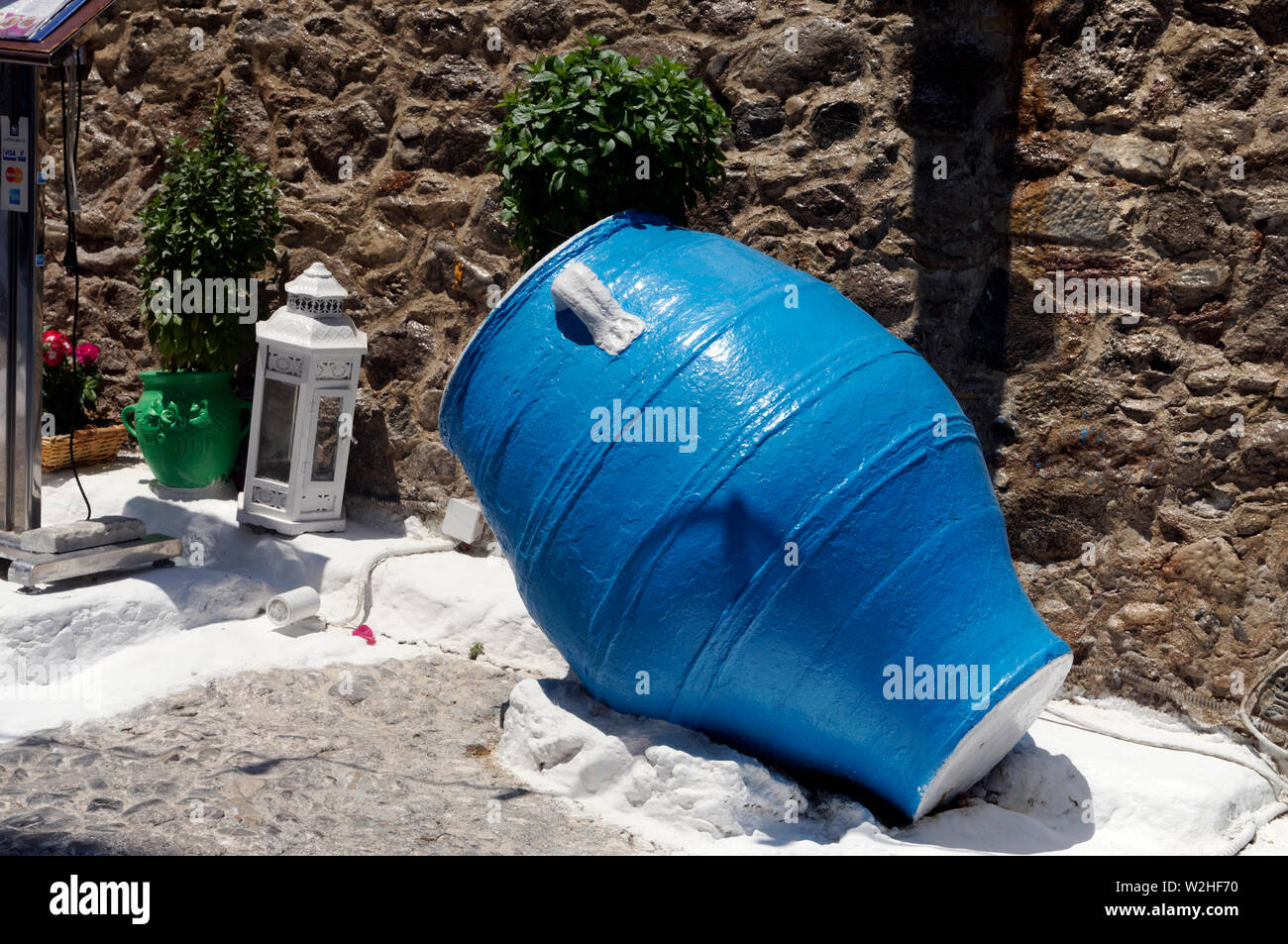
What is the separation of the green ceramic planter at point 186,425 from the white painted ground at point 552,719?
13cm

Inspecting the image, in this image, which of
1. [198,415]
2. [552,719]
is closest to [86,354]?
[198,415]

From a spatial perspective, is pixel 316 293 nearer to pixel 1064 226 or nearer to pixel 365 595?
pixel 365 595

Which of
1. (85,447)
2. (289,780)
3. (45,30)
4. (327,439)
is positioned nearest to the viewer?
(289,780)

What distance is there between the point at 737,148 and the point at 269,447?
191 cm

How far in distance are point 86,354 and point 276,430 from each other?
4.28ft

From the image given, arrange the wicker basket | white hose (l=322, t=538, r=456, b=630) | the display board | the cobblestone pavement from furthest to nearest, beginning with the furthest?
1. the wicker basket
2. white hose (l=322, t=538, r=456, b=630)
3. the display board
4. the cobblestone pavement

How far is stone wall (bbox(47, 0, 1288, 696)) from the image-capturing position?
10.3ft

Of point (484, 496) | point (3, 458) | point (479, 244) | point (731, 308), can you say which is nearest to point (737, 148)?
point (479, 244)

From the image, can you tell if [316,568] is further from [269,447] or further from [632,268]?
[632,268]

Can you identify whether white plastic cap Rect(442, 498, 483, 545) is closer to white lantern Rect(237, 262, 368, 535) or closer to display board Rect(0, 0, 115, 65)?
white lantern Rect(237, 262, 368, 535)

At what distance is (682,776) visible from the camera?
2639mm

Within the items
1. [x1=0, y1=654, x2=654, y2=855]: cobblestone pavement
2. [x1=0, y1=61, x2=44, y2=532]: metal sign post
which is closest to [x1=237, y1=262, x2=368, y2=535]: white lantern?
[x1=0, y1=61, x2=44, y2=532]: metal sign post

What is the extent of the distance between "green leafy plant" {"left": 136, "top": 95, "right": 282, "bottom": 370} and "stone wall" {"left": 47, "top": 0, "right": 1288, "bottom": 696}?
87 centimetres

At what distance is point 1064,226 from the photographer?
10.9ft
